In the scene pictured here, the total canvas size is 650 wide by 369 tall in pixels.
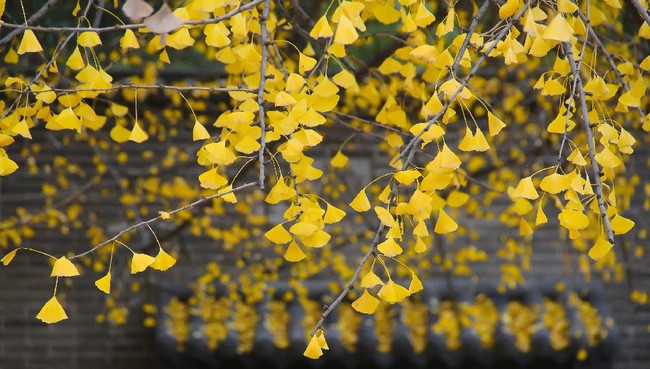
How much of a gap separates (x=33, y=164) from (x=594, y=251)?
11.0ft

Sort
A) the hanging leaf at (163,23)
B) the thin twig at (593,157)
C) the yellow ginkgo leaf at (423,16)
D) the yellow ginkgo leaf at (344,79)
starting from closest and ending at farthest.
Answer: the hanging leaf at (163,23)
the thin twig at (593,157)
the yellow ginkgo leaf at (423,16)
the yellow ginkgo leaf at (344,79)

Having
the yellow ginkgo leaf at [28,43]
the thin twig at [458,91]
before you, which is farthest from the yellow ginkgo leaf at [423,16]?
the yellow ginkgo leaf at [28,43]

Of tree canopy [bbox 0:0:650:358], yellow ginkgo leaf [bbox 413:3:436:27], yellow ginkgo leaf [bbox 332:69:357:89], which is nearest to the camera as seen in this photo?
yellow ginkgo leaf [bbox 413:3:436:27]

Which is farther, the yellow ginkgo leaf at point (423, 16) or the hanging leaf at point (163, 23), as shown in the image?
the yellow ginkgo leaf at point (423, 16)

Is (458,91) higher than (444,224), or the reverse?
(458,91)

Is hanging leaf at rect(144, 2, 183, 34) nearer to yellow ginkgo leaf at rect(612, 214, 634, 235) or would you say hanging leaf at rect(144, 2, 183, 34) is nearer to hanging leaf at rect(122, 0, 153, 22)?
hanging leaf at rect(122, 0, 153, 22)

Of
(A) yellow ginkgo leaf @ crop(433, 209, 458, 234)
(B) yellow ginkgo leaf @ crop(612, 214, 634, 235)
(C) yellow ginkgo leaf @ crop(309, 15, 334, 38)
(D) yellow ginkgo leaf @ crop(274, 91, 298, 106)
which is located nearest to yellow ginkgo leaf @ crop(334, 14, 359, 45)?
(C) yellow ginkgo leaf @ crop(309, 15, 334, 38)

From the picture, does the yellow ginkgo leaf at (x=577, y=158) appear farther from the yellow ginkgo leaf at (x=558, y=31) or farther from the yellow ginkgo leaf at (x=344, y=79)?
the yellow ginkgo leaf at (x=344, y=79)

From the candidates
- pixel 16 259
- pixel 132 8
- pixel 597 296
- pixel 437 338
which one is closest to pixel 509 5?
pixel 132 8

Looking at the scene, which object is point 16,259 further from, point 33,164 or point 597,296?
point 597,296

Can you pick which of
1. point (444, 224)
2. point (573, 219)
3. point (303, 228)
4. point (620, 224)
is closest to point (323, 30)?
point (303, 228)

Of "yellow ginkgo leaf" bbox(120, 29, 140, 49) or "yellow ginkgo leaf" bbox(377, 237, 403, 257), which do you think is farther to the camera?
"yellow ginkgo leaf" bbox(120, 29, 140, 49)

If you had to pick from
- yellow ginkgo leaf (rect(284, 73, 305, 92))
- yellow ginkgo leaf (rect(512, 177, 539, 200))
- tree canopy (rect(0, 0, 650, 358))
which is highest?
yellow ginkgo leaf (rect(284, 73, 305, 92))

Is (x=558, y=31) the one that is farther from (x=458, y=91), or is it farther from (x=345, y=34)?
(x=345, y=34)
